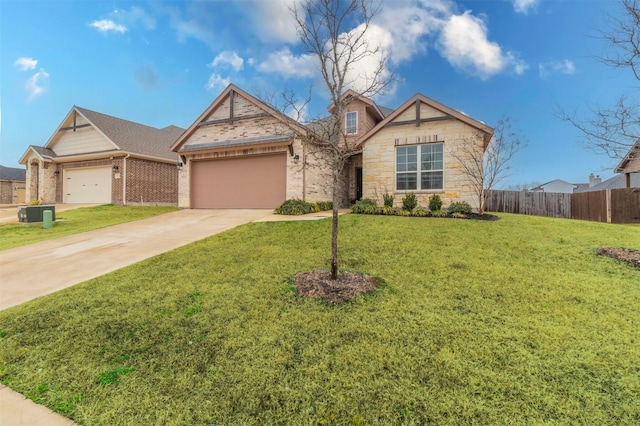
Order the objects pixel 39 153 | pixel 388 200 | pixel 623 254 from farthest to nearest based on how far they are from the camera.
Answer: pixel 39 153
pixel 388 200
pixel 623 254

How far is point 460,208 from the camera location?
1134cm

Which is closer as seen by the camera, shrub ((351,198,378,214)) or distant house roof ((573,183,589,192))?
shrub ((351,198,378,214))

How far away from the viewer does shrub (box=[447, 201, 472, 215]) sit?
445 inches

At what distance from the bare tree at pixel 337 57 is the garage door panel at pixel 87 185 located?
735 inches

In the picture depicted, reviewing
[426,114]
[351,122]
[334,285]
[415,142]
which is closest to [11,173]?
[351,122]

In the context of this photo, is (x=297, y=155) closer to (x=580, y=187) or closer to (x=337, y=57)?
(x=337, y=57)

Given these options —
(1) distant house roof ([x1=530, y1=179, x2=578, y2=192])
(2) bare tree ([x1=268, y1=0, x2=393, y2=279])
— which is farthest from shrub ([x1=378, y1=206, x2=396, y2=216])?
(1) distant house roof ([x1=530, y1=179, x2=578, y2=192])

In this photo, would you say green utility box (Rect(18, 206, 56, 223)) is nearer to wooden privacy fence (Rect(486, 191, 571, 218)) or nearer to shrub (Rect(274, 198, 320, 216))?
shrub (Rect(274, 198, 320, 216))


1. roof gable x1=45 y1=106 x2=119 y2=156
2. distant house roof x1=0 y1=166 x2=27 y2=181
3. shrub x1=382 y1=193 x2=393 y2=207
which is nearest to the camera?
shrub x1=382 y1=193 x2=393 y2=207

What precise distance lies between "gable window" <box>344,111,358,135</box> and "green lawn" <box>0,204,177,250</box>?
1139cm

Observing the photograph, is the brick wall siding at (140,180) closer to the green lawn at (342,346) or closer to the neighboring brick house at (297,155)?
the neighboring brick house at (297,155)

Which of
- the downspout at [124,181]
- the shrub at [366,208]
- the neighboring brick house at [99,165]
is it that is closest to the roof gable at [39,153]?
the neighboring brick house at [99,165]

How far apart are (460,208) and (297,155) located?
7.06 m

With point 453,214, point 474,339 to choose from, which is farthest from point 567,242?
point 474,339
